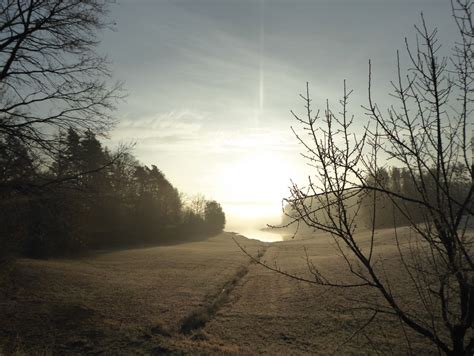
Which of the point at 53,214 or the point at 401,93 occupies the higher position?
the point at 401,93

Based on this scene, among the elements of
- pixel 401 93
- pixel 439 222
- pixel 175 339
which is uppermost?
pixel 401 93

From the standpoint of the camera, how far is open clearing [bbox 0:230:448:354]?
11461mm

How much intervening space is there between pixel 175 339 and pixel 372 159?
11.8m

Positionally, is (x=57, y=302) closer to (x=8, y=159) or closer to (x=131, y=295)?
(x=131, y=295)

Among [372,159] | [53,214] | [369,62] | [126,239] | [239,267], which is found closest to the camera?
[369,62]

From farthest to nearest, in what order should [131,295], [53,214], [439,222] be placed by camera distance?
1. [131,295]
2. [53,214]
3. [439,222]

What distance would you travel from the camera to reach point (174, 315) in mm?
14891

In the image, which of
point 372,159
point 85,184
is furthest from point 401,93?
point 85,184

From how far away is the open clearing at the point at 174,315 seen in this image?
37.6ft

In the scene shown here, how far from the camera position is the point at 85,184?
7.17m

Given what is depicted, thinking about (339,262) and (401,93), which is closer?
(401,93)

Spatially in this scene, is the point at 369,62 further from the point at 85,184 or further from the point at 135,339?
the point at 135,339

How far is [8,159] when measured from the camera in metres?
6.40

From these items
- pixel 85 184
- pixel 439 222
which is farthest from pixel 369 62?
pixel 85 184
